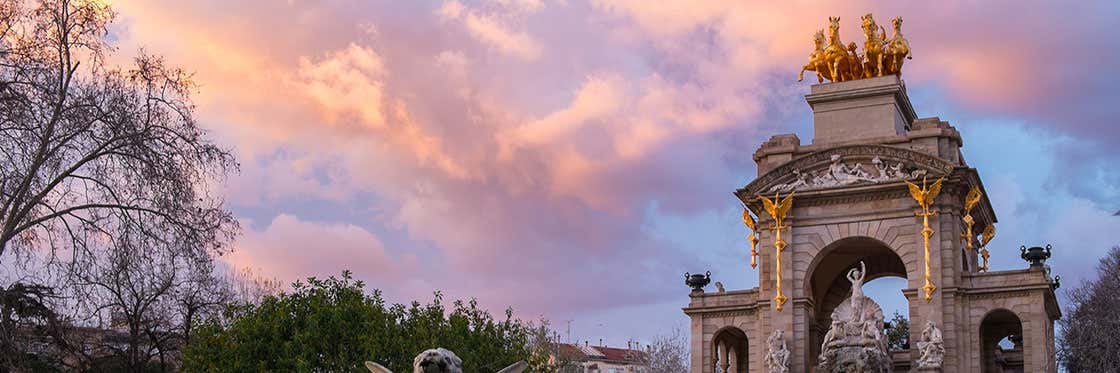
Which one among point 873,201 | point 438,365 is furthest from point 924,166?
point 438,365

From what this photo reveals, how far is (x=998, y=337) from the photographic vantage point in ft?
151

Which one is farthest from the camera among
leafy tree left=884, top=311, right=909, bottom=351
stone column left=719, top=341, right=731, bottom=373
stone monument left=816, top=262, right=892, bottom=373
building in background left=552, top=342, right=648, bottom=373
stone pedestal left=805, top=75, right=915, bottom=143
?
building in background left=552, top=342, right=648, bottom=373

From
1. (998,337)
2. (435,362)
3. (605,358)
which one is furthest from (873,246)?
(605,358)

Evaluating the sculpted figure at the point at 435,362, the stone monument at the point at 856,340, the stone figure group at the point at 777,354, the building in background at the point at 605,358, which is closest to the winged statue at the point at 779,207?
the stone monument at the point at 856,340

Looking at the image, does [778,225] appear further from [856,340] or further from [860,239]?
[856,340]

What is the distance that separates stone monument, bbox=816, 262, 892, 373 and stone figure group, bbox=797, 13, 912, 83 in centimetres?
841

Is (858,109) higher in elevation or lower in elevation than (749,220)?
higher

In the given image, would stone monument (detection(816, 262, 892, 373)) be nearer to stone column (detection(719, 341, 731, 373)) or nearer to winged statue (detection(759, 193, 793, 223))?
winged statue (detection(759, 193, 793, 223))

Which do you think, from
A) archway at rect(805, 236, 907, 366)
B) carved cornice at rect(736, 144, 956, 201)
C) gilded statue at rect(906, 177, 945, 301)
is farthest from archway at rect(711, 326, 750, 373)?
gilded statue at rect(906, 177, 945, 301)

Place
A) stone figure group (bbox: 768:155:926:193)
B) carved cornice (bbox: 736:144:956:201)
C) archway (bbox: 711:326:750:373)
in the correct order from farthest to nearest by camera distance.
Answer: archway (bbox: 711:326:750:373) → stone figure group (bbox: 768:155:926:193) → carved cornice (bbox: 736:144:956:201)

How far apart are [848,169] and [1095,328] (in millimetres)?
17683

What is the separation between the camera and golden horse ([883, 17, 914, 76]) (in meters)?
47.9

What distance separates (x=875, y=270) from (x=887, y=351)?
665cm

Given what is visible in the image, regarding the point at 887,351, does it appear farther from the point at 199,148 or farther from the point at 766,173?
the point at 199,148
